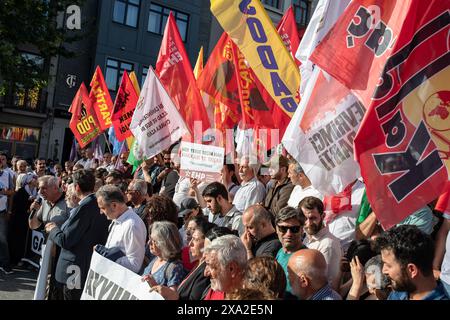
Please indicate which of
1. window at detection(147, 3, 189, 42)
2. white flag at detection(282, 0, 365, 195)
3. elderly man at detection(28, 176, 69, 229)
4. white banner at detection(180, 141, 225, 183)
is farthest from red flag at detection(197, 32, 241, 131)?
window at detection(147, 3, 189, 42)

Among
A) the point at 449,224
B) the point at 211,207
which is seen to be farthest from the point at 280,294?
the point at 211,207

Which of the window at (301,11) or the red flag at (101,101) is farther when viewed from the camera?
the window at (301,11)

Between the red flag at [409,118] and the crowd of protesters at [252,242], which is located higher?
the red flag at [409,118]

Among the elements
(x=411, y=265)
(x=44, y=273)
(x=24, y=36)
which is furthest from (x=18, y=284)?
(x=24, y=36)

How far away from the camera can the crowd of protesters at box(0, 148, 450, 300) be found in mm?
3115

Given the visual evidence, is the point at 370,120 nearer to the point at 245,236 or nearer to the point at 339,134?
the point at 339,134

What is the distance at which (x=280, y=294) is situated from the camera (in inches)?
123

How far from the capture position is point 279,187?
6.82 meters

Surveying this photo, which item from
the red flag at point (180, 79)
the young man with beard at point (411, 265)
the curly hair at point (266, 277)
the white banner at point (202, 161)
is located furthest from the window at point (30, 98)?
the young man with beard at point (411, 265)

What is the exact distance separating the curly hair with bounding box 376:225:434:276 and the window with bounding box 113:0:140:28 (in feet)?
86.3

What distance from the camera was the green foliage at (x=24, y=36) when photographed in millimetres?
17828

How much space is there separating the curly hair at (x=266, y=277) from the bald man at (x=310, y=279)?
0.25m

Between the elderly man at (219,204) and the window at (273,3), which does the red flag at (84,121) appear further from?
the window at (273,3)

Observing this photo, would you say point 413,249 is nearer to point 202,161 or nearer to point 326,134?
point 326,134
